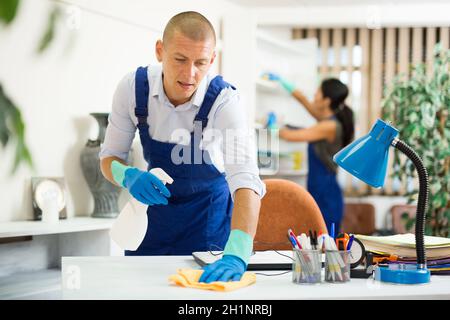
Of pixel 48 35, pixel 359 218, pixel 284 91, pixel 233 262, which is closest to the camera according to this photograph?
pixel 48 35

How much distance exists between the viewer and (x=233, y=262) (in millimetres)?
1177

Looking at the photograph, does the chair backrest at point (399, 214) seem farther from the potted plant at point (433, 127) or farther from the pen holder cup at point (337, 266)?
the pen holder cup at point (337, 266)

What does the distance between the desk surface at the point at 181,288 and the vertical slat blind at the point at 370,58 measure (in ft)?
14.9

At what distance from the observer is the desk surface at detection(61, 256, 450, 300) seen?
1008 mm

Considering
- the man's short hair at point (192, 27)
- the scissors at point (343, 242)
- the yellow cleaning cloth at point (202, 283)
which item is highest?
the man's short hair at point (192, 27)

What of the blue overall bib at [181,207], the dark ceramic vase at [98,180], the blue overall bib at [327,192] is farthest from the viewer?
the blue overall bib at [327,192]

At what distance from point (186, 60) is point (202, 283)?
649mm

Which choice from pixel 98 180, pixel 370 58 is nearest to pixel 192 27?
pixel 98 180

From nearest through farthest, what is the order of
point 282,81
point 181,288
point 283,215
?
point 181,288, point 283,215, point 282,81

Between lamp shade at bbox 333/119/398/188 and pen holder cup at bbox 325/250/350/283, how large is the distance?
15cm

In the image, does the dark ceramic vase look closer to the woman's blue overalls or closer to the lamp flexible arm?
the woman's blue overalls

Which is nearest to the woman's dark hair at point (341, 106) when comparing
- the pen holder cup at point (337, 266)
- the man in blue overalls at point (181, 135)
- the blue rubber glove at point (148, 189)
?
the man in blue overalls at point (181, 135)

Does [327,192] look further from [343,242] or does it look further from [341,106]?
[343,242]

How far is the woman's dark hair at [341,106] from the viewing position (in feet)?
12.6
